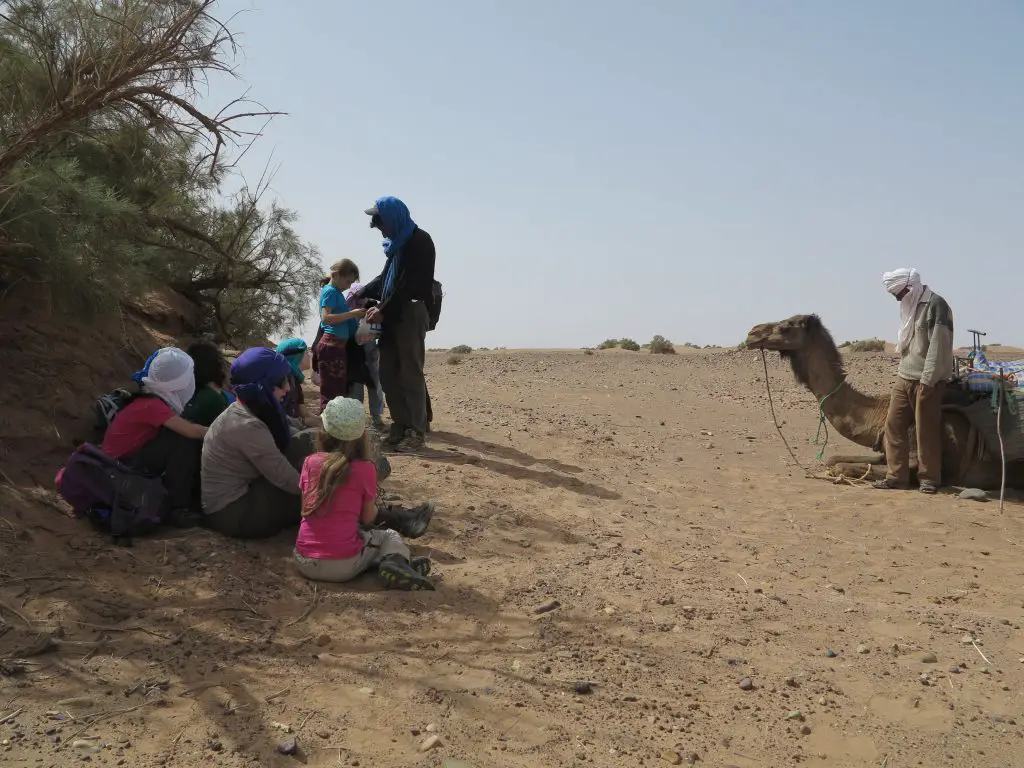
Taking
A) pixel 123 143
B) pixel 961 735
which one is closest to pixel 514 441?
pixel 123 143

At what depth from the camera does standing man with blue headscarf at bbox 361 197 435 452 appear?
8.41 metres

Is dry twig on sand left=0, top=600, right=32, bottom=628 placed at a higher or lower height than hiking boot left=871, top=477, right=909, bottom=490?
lower

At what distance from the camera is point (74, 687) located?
3.80 m

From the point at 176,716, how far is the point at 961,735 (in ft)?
11.0

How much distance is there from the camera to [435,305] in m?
8.84

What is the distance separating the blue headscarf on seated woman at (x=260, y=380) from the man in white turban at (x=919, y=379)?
6.36m

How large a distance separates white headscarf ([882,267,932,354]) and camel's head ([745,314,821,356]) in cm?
111

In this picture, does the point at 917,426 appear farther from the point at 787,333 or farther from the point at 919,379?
the point at 787,333

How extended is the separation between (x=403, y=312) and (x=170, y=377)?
3.23 m

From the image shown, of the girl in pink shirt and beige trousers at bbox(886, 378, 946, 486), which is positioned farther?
beige trousers at bbox(886, 378, 946, 486)

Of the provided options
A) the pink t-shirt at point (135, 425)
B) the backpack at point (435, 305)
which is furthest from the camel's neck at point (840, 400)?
the pink t-shirt at point (135, 425)

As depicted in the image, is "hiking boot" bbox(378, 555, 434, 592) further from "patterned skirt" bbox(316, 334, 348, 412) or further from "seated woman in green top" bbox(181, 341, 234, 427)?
"patterned skirt" bbox(316, 334, 348, 412)

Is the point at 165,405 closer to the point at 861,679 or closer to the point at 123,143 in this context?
the point at 123,143

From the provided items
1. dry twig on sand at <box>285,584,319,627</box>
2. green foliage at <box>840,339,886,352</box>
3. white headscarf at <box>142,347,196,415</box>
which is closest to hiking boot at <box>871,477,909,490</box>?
dry twig on sand at <box>285,584,319,627</box>
